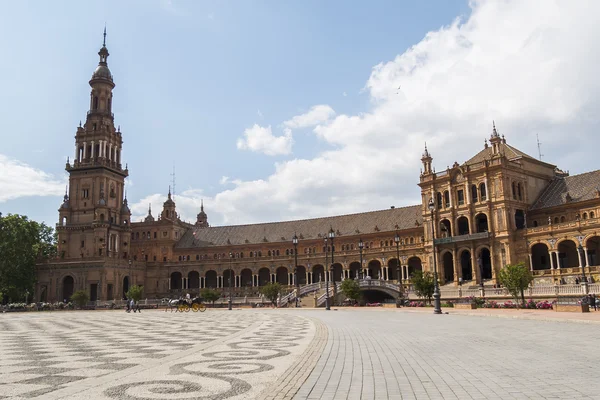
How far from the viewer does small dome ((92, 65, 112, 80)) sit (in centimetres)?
10525

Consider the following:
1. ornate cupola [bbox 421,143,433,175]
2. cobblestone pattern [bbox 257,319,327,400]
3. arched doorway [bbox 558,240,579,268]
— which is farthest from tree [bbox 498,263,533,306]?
ornate cupola [bbox 421,143,433,175]

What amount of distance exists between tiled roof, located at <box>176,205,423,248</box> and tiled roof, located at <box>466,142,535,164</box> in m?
14.0

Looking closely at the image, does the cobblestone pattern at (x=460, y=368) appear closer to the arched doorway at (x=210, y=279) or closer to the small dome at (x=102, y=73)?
the arched doorway at (x=210, y=279)

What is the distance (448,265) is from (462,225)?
6095mm

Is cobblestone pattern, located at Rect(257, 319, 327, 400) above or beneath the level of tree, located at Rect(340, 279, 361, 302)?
beneath

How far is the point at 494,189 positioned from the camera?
227 ft

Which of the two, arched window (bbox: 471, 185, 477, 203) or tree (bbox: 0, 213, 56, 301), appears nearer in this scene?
arched window (bbox: 471, 185, 477, 203)

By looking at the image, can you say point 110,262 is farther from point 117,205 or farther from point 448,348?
point 448,348

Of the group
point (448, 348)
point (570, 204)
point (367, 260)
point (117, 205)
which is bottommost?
point (448, 348)

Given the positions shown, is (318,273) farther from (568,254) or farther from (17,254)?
(17,254)

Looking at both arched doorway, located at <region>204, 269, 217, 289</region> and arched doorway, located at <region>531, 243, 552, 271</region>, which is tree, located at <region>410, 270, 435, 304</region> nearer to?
arched doorway, located at <region>531, 243, 552, 271</region>

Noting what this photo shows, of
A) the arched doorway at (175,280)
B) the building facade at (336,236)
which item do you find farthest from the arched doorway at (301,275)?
the arched doorway at (175,280)

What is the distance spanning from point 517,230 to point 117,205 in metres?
72.5

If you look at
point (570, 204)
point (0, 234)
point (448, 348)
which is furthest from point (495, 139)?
point (0, 234)
